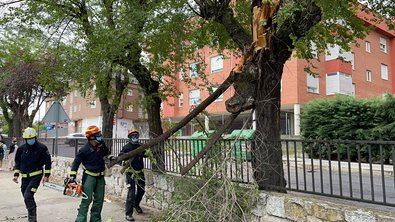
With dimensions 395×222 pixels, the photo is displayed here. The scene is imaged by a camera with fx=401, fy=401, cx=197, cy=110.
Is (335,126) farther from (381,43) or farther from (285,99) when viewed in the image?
(381,43)

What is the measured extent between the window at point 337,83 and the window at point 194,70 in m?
21.9

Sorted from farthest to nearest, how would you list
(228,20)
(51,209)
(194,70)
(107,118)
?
(107,118) < (194,70) < (51,209) < (228,20)

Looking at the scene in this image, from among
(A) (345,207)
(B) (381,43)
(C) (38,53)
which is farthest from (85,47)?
(B) (381,43)

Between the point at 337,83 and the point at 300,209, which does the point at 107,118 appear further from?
the point at 337,83

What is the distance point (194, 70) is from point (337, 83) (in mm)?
22684

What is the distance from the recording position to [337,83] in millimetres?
32938

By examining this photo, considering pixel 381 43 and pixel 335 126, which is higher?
pixel 381 43

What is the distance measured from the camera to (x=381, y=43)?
126ft

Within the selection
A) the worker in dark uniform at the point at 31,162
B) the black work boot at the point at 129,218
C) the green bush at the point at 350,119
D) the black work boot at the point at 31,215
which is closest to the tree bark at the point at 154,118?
the black work boot at the point at 129,218

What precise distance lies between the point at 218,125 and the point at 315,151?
171cm

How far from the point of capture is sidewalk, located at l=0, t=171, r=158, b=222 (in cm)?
793

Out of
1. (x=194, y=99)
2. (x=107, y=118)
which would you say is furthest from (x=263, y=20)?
(x=107, y=118)

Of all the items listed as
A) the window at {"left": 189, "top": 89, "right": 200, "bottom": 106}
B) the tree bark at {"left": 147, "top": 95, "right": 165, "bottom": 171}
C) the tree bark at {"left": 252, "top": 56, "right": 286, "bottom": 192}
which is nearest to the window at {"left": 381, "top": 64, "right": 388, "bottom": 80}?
the window at {"left": 189, "top": 89, "right": 200, "bottom": 106}

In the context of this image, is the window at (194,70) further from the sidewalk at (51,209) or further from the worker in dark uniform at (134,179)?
the sidewalk at (51,209)
